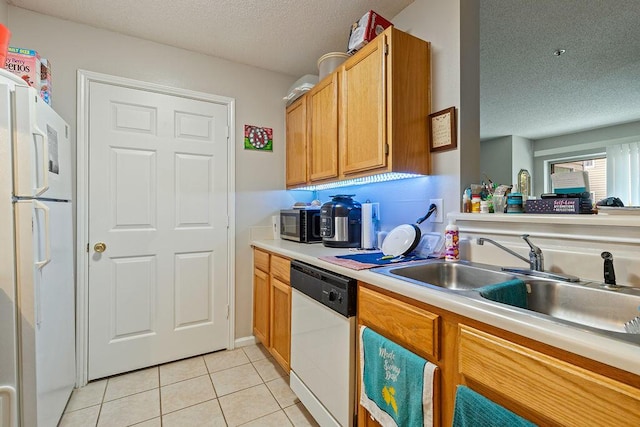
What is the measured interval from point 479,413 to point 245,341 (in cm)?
216

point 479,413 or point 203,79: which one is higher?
point 203,79

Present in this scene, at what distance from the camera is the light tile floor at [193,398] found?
1.62 metres

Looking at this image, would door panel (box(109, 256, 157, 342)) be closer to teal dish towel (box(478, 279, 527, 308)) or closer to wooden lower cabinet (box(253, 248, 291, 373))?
wooden lower cabinet (box(253, 248, 291, 373))

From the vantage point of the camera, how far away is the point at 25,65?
1524mm

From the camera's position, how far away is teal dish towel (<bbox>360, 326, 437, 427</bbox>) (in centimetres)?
93

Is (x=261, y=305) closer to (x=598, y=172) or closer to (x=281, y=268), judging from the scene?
(x=281, y=268)

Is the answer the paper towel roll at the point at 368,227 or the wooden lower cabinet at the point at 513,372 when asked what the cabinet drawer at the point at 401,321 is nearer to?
the wooden lower cabinet at the point at 513,372

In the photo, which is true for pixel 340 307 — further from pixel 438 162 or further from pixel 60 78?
pixel 60 78

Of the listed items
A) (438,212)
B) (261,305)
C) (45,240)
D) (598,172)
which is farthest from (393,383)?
(598,172)

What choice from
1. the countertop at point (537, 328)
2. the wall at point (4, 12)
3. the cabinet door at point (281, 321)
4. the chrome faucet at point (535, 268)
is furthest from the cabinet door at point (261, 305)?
the wall at point (4, 12)

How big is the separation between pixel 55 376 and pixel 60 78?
6.02 feet

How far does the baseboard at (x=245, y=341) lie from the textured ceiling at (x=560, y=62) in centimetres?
305

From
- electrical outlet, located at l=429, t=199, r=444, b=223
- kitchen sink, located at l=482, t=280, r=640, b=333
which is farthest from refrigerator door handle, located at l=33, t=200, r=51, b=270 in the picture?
kitchen sink, located at l=482, t=280, r=640, b=333

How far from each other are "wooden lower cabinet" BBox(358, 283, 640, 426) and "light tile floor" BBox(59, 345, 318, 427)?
103 centimetres
